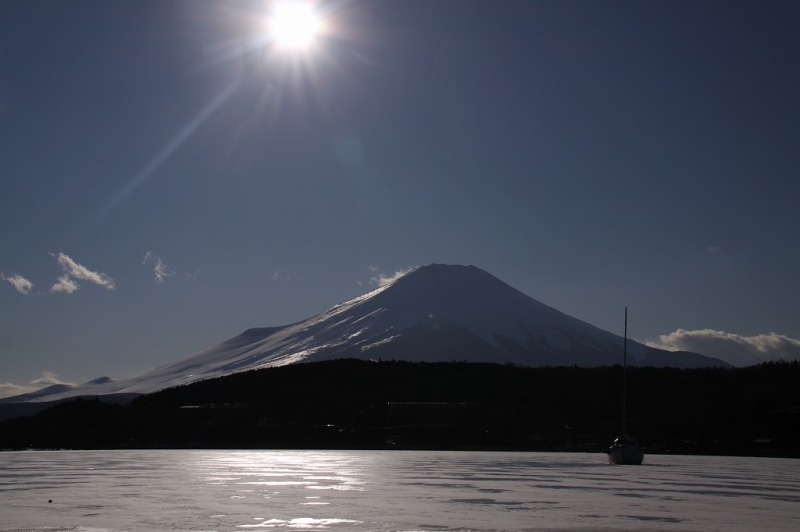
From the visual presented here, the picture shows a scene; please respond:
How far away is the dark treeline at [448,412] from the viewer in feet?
323

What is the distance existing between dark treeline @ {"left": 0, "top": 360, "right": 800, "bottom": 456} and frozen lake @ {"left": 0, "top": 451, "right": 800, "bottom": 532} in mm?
52425

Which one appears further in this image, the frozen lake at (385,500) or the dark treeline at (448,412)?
the dark treeline at (448,412)

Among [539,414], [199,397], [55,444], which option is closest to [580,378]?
[539,414]

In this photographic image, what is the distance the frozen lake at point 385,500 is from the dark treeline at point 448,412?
5243 cm

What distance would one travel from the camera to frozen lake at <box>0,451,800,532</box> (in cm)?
2312

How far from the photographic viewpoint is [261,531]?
21094 mm

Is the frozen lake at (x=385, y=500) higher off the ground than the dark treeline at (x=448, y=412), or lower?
lower

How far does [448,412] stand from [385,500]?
3218 inches

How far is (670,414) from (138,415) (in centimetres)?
6634

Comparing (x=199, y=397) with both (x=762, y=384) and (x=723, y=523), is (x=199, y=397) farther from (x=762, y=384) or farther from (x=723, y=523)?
(x=723, y=523)

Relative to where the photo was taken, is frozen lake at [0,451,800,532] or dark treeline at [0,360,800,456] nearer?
frozen lake at [0,451,800,532]

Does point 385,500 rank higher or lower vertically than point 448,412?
lower

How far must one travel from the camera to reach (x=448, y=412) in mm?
109875

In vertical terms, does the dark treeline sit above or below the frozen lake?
above
